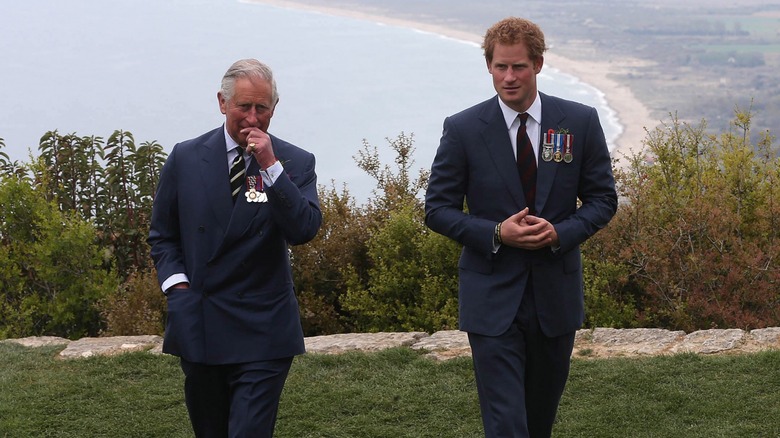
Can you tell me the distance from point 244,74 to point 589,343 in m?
4.36

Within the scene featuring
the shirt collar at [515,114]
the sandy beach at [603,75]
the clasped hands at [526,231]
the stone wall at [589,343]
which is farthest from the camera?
the sandy beach at [603,75]

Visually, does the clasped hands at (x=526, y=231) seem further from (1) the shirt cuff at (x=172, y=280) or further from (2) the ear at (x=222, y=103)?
(1) the shirt cuff at (x=172, y=280)

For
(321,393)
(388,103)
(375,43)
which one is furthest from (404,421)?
(375,43)

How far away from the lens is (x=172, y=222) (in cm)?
452

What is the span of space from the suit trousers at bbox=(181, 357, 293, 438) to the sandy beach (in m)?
4.97

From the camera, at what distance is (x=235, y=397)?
4391mm

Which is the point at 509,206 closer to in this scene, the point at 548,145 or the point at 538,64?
the point at 548,145

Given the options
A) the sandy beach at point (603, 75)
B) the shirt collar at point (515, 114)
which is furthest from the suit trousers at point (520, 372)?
the sandy beach at point (603, 75)

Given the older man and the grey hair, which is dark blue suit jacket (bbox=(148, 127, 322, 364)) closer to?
the older man

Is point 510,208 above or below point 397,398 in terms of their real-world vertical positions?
above

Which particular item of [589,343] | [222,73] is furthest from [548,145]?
[222,73]

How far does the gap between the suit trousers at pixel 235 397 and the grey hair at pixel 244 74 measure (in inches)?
42.0

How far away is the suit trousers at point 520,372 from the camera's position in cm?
448

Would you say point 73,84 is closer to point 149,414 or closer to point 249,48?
point 249,48
